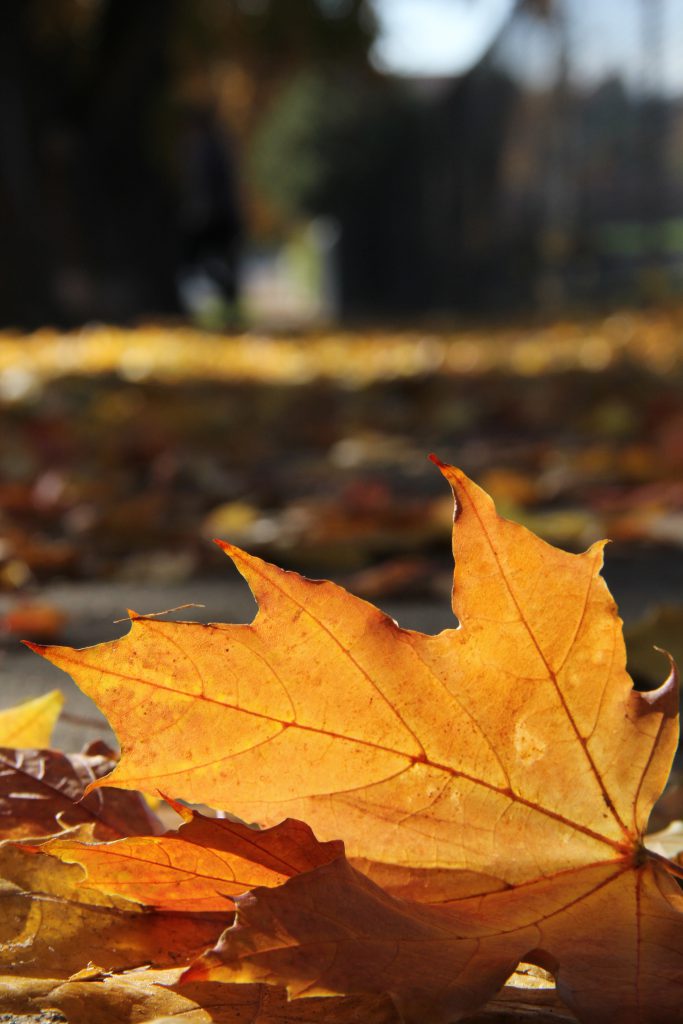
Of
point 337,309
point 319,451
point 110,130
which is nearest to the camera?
point 319,451

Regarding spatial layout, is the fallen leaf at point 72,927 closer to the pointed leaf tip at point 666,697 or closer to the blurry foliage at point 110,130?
the pointed leaf tip at point 666,697

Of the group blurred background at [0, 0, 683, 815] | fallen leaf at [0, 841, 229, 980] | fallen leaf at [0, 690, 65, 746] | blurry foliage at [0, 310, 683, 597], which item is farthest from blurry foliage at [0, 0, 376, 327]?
fallen leaf at [0, 841, 229, 980]

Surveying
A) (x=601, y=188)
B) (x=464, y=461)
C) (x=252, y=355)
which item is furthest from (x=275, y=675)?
(x=601, y=188)

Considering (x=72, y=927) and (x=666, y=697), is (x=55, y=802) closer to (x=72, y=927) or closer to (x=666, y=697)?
(x=72, y=927)

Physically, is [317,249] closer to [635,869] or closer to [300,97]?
[300,97]

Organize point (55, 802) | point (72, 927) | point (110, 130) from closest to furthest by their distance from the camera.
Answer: point (72, 927) → point (55, 802) → point (110, 130)

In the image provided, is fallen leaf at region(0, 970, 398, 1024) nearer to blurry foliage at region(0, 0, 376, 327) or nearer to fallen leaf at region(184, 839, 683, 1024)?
fallen leaf at region(184, 839, 683, 1024)

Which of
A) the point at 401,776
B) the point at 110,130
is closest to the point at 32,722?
the point at 401,776

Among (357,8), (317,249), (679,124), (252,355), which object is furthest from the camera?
(317,249)
